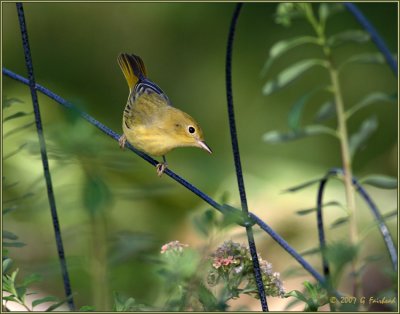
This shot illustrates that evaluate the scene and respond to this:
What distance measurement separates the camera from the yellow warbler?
150cm

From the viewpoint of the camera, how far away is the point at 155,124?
5.07 ft

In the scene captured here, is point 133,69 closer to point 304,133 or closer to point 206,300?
point 304,133

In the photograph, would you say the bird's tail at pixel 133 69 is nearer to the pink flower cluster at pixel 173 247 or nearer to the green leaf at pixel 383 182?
the green leaf at pixel 383 182

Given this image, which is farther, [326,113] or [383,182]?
[326,113]

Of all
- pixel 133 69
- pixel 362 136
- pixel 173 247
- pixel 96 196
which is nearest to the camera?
pixel 96 196

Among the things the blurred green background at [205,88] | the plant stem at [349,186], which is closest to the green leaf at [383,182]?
the plant stem at [349,186]

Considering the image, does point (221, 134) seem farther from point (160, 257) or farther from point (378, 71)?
point (160, 257)

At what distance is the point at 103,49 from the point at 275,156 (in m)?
0.98

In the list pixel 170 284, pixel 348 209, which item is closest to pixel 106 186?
pixel 170 284

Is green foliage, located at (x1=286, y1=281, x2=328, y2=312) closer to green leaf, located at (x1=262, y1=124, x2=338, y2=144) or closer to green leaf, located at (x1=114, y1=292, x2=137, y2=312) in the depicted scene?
green leaf, located at (x1=114, y1=292, x2=137, y2=312)

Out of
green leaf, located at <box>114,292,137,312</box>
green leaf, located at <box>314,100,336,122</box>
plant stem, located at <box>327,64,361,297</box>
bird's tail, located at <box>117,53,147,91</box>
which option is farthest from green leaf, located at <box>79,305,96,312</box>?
bird's tail, located at <box>117,53,147,91</box>

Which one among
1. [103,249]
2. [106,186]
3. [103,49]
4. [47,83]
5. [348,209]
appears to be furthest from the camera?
[103,49]

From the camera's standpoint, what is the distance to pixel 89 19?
3551mm

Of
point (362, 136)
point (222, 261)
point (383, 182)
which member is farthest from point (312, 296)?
point (362, 136)
